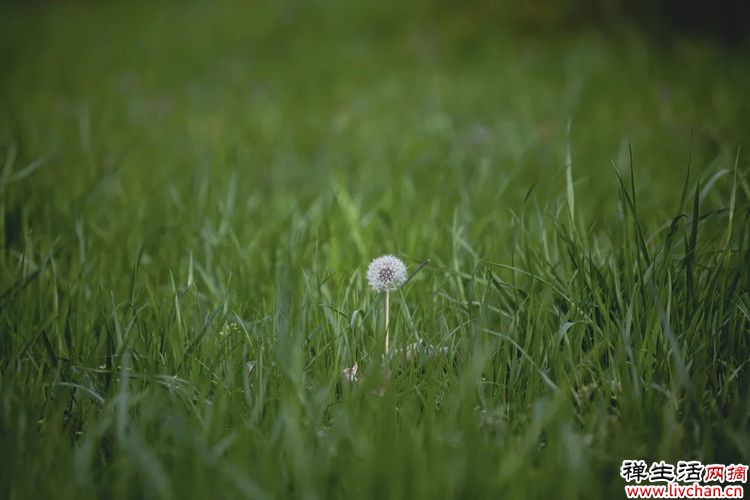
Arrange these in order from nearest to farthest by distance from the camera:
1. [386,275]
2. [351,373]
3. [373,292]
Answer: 1. [351,373]
2. [386,275]
3. [373,292]

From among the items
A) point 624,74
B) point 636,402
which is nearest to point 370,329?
point 636,402

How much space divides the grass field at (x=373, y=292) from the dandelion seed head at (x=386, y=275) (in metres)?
0.06

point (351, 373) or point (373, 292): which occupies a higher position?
point (373, 292)

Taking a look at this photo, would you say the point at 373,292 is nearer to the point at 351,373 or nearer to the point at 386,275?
the point at 386,275

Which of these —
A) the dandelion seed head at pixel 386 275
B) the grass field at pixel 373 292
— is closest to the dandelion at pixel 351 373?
the grass field at pixel 373 292

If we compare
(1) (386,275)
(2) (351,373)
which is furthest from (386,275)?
(2) (351,373)

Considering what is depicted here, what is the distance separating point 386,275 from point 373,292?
0.26m

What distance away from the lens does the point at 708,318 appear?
136 centimetres

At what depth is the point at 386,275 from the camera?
4.73 feet

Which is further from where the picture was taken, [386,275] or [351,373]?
[386,275]

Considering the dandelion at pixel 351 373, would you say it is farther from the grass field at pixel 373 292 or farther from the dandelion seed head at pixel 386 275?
the dandelion seed head at pixel 386 275

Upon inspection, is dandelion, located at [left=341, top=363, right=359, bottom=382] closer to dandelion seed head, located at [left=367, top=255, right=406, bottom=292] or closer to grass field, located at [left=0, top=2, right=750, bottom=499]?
grass field, located at [left=0, top=2, right=750, bottom=499]

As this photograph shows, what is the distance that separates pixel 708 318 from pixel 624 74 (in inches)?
121

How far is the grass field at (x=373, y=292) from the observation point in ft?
3.56
